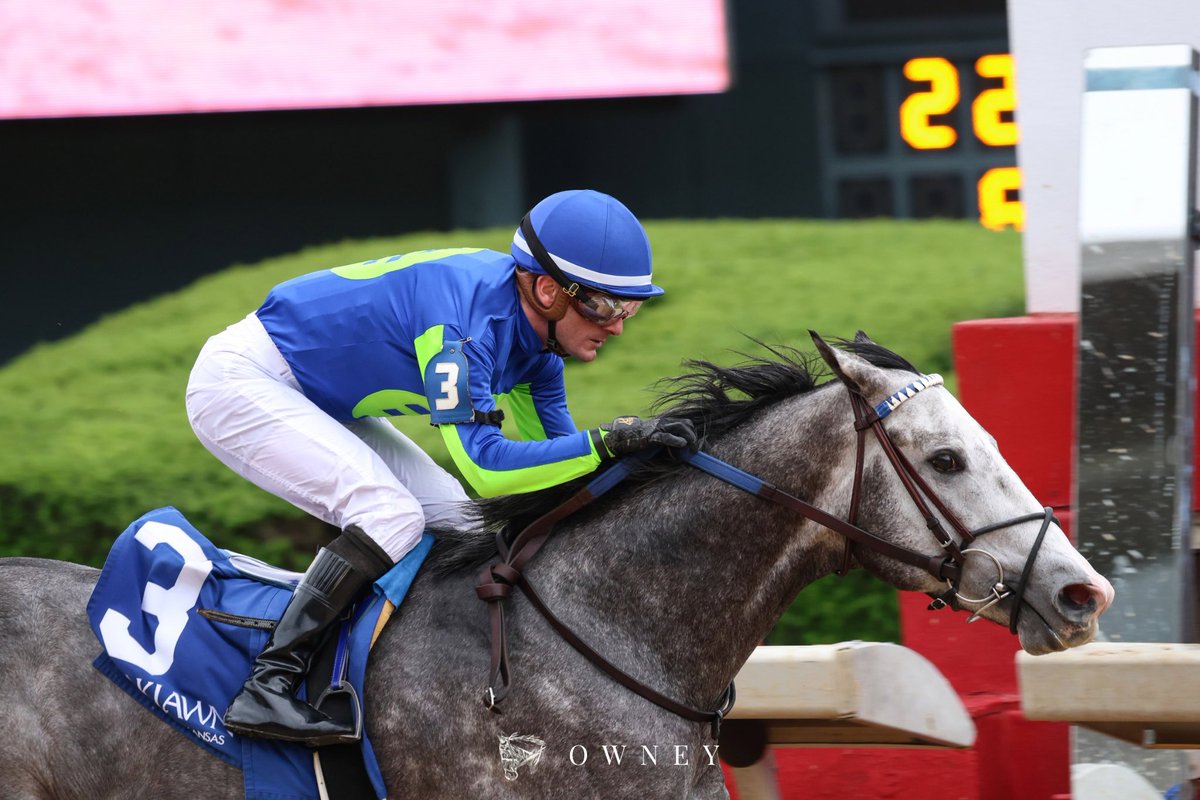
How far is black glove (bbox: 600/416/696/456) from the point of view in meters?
3.07

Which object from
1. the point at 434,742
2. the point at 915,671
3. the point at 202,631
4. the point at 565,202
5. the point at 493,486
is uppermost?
the point at 565,202

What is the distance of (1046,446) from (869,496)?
1.61 metres

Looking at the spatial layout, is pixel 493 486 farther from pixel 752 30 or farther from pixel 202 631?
pixel 752 30

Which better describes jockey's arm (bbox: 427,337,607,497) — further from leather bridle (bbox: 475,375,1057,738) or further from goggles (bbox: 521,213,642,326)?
goggles (bbox: 521,213,642,326)

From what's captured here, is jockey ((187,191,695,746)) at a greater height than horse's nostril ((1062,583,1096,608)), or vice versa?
jockey ((187,191,695,746))

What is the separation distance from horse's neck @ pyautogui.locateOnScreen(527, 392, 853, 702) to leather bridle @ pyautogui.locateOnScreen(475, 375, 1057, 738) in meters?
0.04

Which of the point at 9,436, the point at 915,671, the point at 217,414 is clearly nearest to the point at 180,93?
the point at 9,436

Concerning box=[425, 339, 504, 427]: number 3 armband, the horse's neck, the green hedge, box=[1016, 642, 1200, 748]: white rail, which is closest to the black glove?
the horse's neck

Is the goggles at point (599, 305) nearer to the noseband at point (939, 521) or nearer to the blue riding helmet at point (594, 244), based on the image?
the blue riding helmet at point (594, 244)

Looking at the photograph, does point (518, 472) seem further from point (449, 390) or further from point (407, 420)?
point (407, 420)

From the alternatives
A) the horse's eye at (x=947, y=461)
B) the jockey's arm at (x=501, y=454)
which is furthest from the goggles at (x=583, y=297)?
the horse's eye at (x=947, y=461)

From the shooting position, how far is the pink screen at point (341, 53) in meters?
8.68

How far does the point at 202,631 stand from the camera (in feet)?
10.4

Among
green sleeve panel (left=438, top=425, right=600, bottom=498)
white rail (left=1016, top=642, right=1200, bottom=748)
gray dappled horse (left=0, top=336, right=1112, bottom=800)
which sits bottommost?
white rail (left=1016, top=642, right=1200, bottom=748)
